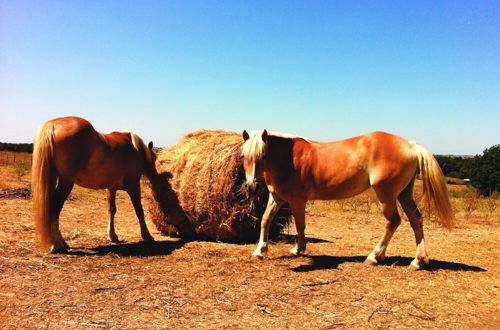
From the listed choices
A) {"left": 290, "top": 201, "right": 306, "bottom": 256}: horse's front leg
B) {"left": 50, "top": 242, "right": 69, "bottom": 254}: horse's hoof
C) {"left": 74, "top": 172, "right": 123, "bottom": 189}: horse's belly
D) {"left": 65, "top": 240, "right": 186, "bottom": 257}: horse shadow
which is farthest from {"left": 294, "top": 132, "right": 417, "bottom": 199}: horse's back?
{"left": 50, "top": 242, "right": 69, "bottom": 254}: horse's hoof

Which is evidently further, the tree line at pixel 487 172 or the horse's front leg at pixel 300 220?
the tree line at pixel 487 172

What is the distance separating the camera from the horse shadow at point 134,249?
5.41 metres

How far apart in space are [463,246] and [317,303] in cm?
432

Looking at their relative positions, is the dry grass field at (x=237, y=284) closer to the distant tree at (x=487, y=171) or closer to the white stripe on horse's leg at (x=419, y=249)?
the white stripe on horse's leg at (x=419, y=249)

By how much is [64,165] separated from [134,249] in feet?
5.70

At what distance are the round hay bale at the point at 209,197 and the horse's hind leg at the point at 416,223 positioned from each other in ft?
7.19

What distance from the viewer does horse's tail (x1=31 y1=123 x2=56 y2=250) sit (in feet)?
16.5

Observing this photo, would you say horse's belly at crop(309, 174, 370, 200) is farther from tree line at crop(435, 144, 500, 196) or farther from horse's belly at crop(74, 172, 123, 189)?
tree line at crop(435, 144, 500, 196)

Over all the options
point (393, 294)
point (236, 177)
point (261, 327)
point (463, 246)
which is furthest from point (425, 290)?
point (236, 177)

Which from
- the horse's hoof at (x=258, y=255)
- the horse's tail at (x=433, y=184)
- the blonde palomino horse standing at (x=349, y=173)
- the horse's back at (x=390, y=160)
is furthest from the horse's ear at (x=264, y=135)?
the horse's tail at (x=433, y=184)

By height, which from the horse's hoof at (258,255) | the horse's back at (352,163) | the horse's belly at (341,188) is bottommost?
the horse's hoof at (258,255)

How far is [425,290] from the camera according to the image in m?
4.14

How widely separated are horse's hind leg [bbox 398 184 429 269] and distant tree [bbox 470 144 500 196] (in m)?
21.4

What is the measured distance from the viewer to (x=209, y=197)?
6262 millimetres
